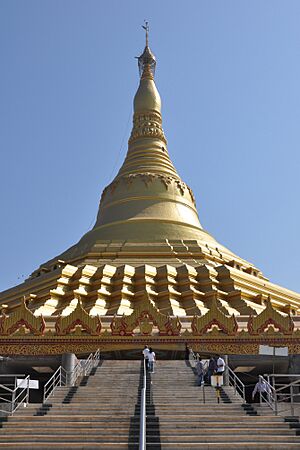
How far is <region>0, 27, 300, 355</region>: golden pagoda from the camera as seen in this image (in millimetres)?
22172

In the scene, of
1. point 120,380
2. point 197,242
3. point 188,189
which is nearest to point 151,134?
point 188,189

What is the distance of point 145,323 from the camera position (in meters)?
22.1

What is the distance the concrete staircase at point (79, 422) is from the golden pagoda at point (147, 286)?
344 inches

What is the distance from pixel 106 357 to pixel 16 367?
3.63 meters

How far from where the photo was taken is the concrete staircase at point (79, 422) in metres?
8.54

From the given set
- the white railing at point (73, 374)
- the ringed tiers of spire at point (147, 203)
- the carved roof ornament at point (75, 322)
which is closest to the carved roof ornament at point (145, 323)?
the carved roof ornament at point (75, 322)

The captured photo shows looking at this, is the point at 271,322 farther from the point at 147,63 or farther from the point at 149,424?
the point at 147,63

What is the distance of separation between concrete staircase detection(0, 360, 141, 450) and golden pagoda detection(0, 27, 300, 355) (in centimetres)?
875

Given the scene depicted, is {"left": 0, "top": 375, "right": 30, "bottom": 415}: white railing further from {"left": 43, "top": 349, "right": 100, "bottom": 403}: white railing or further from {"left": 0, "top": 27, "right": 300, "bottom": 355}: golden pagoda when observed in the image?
{"left": 0, "top": 27, "right": 300, "bottom": 355}: golden pagoda

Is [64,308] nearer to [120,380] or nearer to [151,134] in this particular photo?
[120,380]

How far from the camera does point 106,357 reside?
23.0 m

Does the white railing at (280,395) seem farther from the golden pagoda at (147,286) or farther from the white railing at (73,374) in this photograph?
the white railing at (73,374)

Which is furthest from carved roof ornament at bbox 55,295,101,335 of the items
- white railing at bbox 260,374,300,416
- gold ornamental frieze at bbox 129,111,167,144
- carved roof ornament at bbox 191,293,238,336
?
gold ornamental frieze at bbox 129,111,167,144

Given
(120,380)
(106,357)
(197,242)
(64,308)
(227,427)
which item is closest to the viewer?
(227,427)
